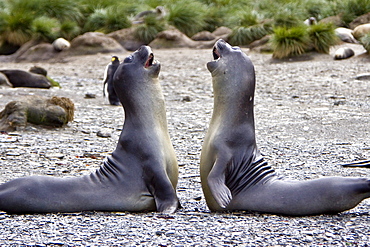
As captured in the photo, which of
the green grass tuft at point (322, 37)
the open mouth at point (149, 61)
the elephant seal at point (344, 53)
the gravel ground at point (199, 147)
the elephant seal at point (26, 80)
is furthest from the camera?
the green grass tuft at point (322, 37)

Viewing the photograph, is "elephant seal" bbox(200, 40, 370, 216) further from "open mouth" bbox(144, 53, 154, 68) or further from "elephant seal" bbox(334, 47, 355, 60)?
"elephant seal" bbox(334, 47, 355, 60)

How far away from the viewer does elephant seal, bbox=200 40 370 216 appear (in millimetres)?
3818

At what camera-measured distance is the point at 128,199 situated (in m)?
4.09

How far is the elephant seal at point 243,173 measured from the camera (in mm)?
3818

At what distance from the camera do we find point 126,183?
13.5ft

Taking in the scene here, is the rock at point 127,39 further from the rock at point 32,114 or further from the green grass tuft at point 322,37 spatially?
the rock at point 32,114

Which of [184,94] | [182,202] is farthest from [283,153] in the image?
[184,94]

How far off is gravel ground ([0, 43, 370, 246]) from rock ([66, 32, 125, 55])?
2.24m

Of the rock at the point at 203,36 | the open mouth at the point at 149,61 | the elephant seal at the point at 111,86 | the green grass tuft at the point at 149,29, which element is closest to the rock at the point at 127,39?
the green grass tuft at the point at 149,29

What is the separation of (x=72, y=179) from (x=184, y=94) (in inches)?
318

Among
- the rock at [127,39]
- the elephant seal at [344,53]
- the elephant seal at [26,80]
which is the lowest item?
the rock at [127,39]

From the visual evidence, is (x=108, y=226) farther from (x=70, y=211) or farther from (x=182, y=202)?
(x=182, y=202)

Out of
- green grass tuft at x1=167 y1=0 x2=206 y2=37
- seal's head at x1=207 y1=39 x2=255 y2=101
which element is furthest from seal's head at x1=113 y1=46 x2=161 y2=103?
green grass tuft at x1=167 y1=0 x2=206 y2=37

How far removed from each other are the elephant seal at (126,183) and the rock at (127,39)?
15.9m
